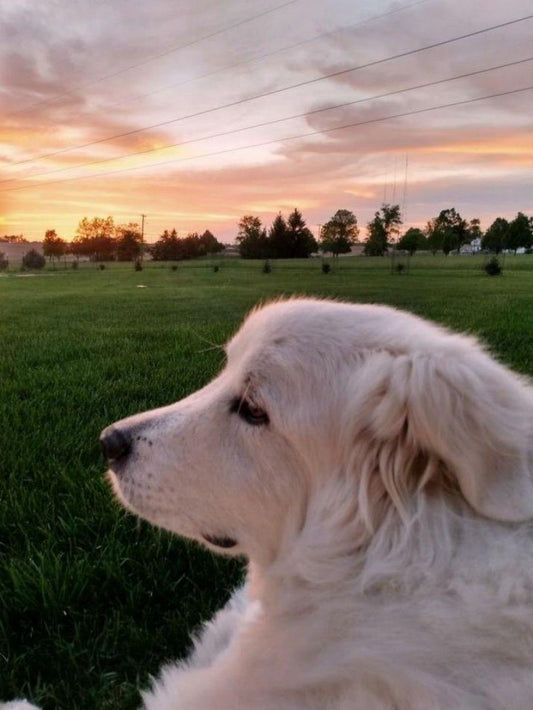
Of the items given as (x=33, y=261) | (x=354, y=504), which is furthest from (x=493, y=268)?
(x=33, y=261)

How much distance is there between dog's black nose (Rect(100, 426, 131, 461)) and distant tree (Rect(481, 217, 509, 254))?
46.9 m

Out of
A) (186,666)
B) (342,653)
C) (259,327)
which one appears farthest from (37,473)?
(342,653)

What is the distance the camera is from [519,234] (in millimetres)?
47375

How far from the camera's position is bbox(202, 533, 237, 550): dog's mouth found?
184 centimetres

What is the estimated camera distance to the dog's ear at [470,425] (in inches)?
50.8

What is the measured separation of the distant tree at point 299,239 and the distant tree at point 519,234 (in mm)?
16360

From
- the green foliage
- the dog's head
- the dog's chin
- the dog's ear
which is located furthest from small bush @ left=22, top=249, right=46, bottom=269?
the dog's ear

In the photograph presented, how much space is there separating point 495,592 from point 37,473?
9.91ft

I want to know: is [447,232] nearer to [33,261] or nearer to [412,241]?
[412,241]

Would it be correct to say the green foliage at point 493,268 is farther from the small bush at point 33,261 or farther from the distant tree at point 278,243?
the small bush at point 33,261

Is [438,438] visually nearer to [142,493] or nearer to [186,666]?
[142,493]

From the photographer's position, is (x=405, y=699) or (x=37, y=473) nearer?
(x=405, y=699)

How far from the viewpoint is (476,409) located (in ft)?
4.34

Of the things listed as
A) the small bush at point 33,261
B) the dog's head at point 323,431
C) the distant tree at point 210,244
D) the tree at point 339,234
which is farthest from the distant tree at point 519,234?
the dog's head at point 323,431
